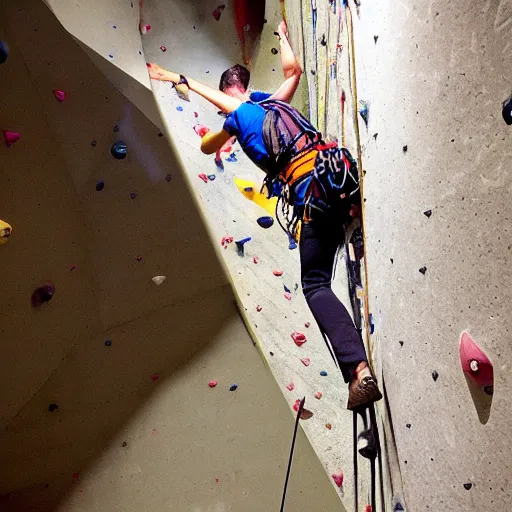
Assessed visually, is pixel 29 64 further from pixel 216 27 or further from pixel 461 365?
pixel 461 365

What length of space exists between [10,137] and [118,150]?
15.3 inches

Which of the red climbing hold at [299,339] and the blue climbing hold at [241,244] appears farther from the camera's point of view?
the blue climbing hold at [241,244]

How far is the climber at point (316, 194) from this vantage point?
3.86 ft

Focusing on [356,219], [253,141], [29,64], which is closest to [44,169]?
[29,64]

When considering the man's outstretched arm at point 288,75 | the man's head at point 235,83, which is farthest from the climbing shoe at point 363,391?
the man's head at point 235,83

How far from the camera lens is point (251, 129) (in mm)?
1348

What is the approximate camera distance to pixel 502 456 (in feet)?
2.33

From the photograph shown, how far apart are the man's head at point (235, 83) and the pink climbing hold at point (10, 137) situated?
67 centimetres

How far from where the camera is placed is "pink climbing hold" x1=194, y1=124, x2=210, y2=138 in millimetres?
1762

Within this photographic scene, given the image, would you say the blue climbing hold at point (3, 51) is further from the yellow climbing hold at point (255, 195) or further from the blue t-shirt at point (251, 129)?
the yellow climbing hold at point (255, 195)

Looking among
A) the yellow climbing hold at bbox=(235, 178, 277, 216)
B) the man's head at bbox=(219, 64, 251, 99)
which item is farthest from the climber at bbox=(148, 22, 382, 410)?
the yellow climbing hold at bbox=(235, 178, 277, 216)

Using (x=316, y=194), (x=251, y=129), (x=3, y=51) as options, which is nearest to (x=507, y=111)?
(x=316, y=194)

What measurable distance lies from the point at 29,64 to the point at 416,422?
1.27m

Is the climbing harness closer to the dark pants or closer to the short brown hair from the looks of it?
the dark pants
